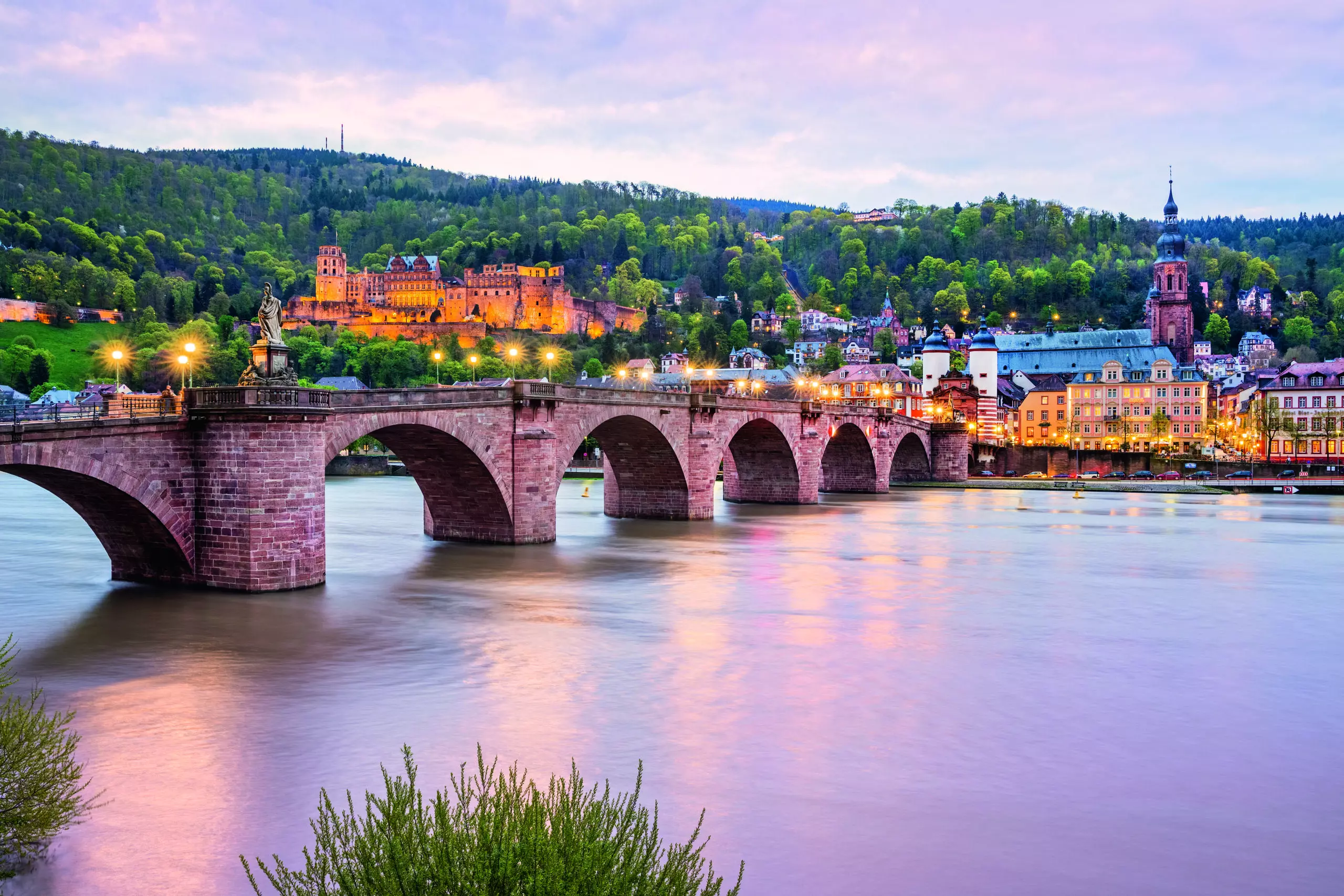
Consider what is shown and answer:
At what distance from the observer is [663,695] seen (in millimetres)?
18500

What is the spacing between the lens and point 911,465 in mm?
84938

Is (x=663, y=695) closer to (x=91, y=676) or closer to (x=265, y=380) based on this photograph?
(x=91, y=676)

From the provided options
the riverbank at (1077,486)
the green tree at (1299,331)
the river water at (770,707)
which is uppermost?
the green tree at (1299,331)

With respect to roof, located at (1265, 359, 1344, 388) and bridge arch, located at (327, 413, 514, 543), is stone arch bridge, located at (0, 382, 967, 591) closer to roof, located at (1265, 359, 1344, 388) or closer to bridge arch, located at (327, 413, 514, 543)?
bridge arch, located at (327, 413, 514, 543)

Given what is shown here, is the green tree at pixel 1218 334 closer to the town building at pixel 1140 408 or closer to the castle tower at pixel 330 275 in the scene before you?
the town building at pixel 1140 408

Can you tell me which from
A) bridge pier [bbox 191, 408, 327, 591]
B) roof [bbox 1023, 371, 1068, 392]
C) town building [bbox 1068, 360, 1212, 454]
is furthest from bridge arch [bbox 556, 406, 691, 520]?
roof [bbox 1023, 371, 1068, 392]

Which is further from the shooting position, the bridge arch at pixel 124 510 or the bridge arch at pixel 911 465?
the bridge arch at pixel 911 465

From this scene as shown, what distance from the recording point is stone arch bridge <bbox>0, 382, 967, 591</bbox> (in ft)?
78.8

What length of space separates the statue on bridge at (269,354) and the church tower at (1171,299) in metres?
134

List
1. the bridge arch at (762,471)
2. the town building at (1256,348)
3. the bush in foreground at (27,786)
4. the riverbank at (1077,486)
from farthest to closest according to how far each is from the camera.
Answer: the town building at (1256,348) → the riverbank at (1077,486) → the bridge arch at (762,471) → the bush in foreground at (27,786)

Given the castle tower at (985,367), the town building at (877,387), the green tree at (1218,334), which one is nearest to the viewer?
the castle tower at (985,367)

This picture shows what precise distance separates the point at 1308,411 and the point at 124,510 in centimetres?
9494

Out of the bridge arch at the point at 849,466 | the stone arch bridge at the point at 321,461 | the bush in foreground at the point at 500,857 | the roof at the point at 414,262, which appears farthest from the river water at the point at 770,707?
the roof at the point at 414,262

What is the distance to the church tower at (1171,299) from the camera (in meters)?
143
